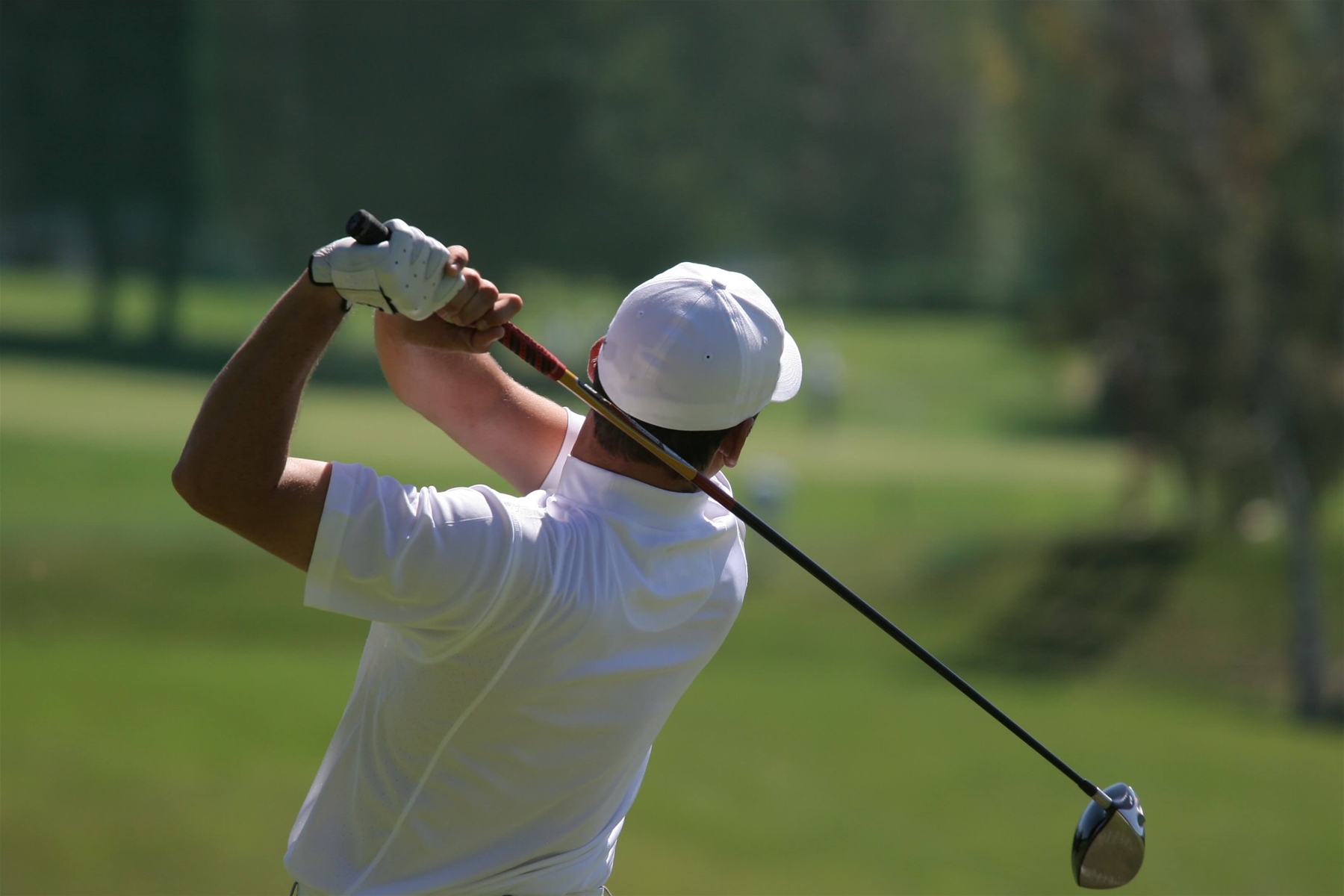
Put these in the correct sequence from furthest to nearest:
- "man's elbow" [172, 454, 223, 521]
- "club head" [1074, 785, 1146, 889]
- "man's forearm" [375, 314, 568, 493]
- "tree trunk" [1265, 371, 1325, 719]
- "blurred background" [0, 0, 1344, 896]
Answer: "tree trunk" [1265, 371, 1325, 719]
"blurred background" [0, 0, 1344, 896]
"club head" [1074, 785, 1146, 889]
"man's forearm" [375, 314, 568, 493]
"man's elbow" [172, 454, 223, 521]

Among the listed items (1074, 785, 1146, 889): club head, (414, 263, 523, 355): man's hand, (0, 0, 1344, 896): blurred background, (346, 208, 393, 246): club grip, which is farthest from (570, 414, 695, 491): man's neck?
(0, 0, 1344, 896): blurred background

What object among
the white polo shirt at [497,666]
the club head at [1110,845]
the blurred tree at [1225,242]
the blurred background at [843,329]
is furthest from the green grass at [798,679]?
the white polo shirt at [497,666]

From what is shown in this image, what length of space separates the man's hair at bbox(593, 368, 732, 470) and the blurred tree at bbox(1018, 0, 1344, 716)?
7940 mm

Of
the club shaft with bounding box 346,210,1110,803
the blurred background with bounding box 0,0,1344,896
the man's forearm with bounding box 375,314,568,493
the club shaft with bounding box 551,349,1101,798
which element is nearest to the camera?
the club shaft with bounding box 346,210,1110,803

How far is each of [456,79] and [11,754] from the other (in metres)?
5.65

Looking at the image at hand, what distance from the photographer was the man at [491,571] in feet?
3.48

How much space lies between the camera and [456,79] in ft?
31.4

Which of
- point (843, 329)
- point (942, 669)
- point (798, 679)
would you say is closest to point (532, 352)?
point (942, 669)

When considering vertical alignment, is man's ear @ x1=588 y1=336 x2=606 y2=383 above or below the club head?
above

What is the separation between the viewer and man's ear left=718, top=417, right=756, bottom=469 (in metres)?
1.37

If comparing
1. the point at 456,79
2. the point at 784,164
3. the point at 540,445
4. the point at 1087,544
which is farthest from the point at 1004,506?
the point at 540,445

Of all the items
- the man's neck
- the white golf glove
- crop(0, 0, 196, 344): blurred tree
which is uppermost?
→ the white golf glove

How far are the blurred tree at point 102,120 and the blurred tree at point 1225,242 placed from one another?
595cm

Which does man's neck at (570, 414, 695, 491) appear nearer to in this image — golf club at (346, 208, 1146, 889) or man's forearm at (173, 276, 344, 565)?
golf club at (346, 208, 1146, 889)
